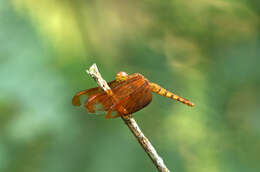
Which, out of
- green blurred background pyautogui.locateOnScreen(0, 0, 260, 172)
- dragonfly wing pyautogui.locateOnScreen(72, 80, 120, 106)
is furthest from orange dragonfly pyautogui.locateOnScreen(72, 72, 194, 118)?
green blurred background pyautogui.locateOnScreen(0, 0, 260, 172)

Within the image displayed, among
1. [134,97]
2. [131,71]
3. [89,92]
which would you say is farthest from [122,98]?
[131,71]

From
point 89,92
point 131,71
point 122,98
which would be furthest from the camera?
point 131,71

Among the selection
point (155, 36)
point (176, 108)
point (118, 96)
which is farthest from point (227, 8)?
point (118, 96)

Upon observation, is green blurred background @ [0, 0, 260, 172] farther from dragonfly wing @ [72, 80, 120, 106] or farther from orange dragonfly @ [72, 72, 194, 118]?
orange dragonfly @ [72, 72, 194, 118]

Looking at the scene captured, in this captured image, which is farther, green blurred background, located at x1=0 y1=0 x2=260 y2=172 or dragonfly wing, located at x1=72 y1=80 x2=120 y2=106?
green blurred background, located at x1=0 y1=0 x2=260 y2=172

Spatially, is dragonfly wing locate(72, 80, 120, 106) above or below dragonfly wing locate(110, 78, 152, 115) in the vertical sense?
above

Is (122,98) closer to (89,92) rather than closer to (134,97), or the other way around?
(134,97)

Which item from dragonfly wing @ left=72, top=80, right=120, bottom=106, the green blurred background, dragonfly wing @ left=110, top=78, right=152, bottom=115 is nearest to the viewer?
dragonfly wing @ left=110, top=78, right=152, bottom=115

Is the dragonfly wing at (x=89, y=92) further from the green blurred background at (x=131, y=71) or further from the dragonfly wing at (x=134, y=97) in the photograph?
the green blurred background at (x=131, y=71)

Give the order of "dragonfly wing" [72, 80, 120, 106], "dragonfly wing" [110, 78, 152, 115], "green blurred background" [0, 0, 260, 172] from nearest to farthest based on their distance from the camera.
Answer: "dragonfly wing" [110, 78, 152, 115]
"dragonfly wing" [72, 80, 120, 106]
"green blurred background" [0, 0, 260, 172]
